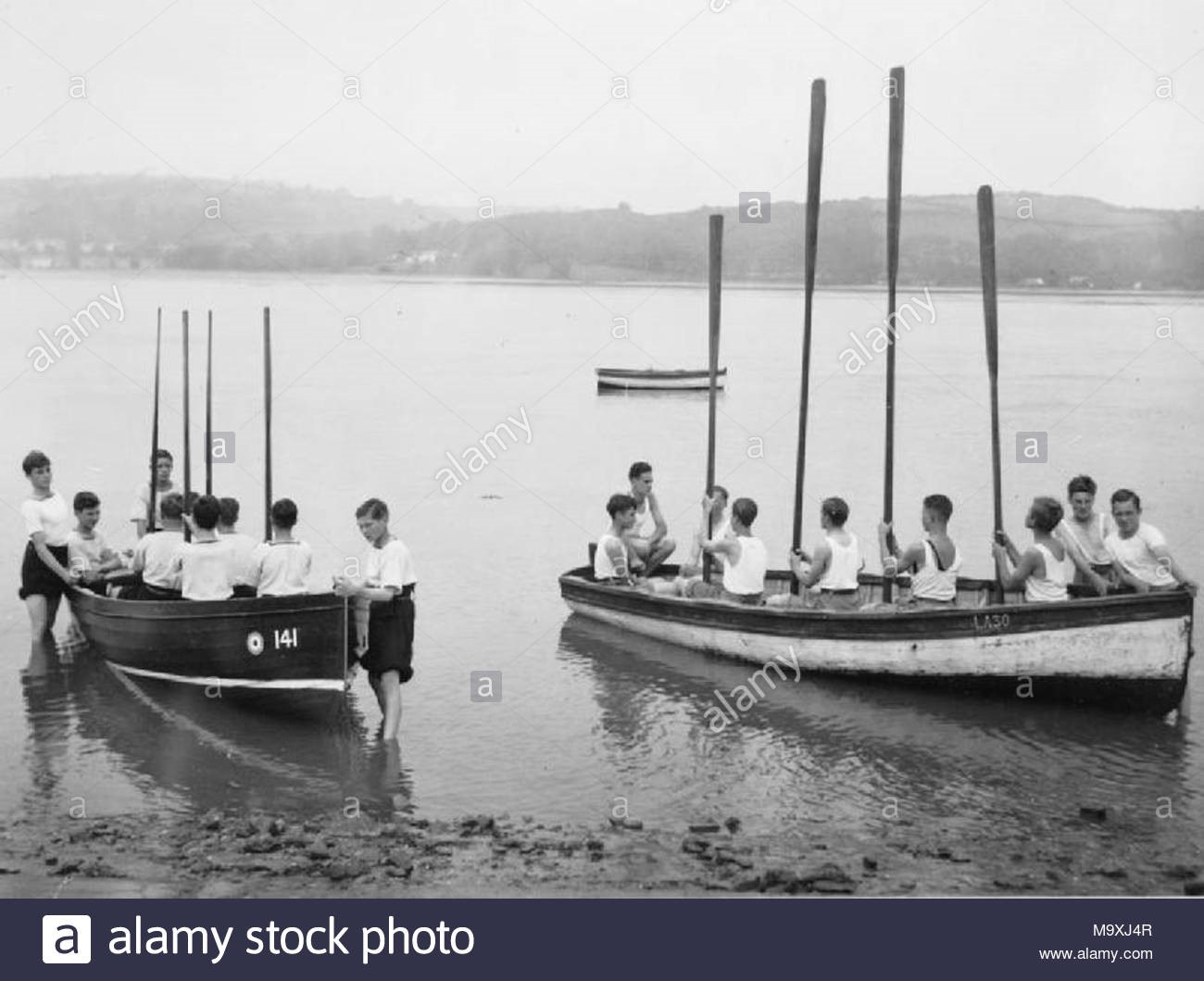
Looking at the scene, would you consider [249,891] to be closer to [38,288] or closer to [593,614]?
[593,614]

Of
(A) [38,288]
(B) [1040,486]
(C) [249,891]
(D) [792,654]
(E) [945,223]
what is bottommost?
(C) [249,891]

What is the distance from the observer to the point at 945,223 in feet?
421

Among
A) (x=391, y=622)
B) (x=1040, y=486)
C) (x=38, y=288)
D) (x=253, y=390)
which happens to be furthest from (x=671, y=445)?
(x=38, y=288)

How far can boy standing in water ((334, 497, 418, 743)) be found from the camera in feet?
35.4

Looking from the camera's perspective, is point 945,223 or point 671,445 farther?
point 945,223

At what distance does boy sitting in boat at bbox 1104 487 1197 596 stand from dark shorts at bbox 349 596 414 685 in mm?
5946

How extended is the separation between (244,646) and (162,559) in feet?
4.25

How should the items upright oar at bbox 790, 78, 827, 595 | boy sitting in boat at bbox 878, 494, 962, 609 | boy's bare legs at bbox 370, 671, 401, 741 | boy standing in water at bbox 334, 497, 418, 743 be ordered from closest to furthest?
boy standing in water at bbox 334, 497, 418, 743
boy's bare legs at bbox 370, 671, 401, 741
boy sitting in boat at bbox 878, 494, 962, 609
upright oar at bbox 790, 78, 827, 595

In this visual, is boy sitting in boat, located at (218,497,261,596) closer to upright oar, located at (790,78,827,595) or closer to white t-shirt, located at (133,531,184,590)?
white t-shirt, located at (133,531,184,590)

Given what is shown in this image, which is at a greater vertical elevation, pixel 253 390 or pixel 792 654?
pixel 253 390

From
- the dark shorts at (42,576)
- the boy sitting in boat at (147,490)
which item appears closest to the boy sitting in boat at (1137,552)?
the boy sitting in boat at (147,490)

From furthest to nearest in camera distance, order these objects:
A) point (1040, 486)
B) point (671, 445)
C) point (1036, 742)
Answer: point (671, 445) < point (1040, 486) < point (1036, 742)

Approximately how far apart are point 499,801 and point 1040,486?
66.7ft

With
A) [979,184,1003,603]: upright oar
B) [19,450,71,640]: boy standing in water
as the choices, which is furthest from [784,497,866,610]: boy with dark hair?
[19,450,71,640]: boy standing in water
